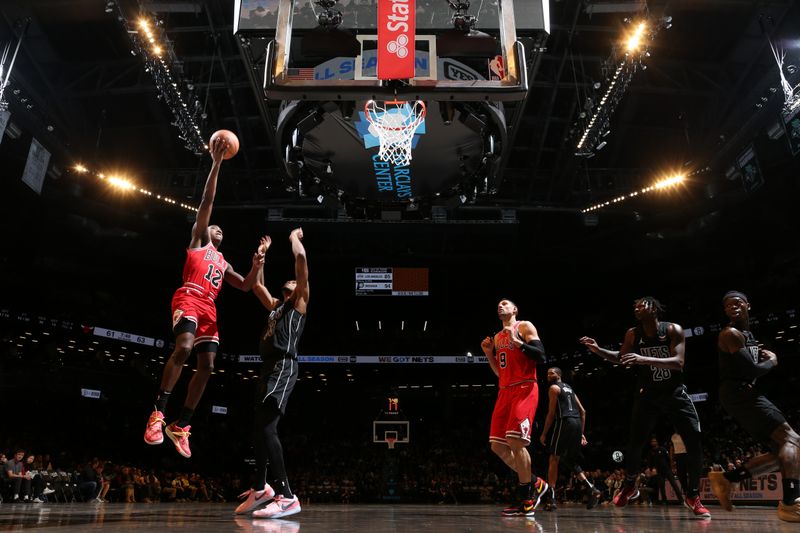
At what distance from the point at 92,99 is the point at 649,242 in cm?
1818

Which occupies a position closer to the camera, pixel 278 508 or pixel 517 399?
pixel 278 508

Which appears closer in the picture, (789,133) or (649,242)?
(789,133)

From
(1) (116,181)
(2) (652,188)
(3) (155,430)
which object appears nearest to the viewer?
(3) (155,430)

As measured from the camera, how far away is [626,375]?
22.7 meters

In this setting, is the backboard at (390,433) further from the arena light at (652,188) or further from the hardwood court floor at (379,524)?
the hardwood court floor at (379,524)

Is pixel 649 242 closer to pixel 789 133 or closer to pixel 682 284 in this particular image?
pixel 682 284

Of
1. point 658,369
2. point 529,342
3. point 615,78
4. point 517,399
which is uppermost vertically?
point 615,78

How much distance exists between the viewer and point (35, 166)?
13.0 metres

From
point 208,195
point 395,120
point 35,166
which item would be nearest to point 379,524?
point 208,195

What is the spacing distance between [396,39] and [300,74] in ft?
3.25

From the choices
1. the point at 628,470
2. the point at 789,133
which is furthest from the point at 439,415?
the point at 628,470

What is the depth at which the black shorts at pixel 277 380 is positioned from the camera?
14.6 feet

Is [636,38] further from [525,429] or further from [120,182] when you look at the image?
[120,182]

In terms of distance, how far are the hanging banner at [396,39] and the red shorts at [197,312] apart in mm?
2625
